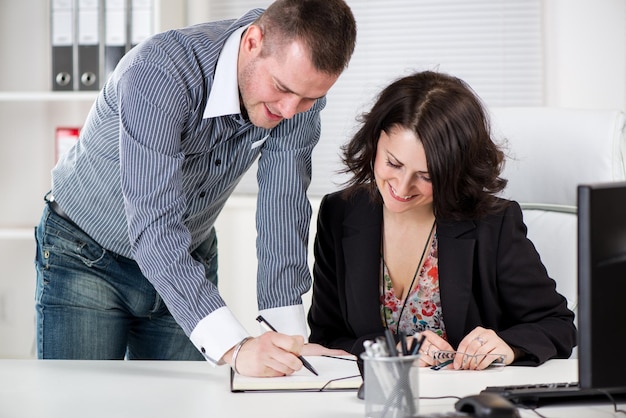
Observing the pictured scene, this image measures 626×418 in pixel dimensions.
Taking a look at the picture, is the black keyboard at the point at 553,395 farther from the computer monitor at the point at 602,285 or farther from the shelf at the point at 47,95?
the shelf at the point at 47,95

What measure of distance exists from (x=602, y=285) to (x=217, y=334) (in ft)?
2.23

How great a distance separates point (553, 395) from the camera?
1.21 m

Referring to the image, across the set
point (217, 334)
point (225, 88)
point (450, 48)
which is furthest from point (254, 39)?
point (450, 48)

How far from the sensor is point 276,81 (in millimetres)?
1441

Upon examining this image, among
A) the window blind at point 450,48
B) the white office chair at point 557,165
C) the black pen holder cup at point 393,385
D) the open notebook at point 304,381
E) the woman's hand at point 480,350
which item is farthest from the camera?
the window blind at point 450,48

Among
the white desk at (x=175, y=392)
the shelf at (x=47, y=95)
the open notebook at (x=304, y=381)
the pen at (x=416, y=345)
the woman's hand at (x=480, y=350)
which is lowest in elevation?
the white desk at (x=175, y=392)

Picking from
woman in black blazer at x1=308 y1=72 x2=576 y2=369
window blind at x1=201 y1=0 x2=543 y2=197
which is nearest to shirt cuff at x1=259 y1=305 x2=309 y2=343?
woman in black blazer at x1=308 y1=72 x2=576 y2=369

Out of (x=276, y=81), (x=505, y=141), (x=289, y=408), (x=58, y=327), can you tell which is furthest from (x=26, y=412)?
(x=505, y=141)

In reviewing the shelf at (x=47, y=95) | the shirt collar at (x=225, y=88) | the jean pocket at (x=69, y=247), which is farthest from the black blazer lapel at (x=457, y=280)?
the shelf at (x=47, y=95)

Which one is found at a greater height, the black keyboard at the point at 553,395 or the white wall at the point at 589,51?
the white wall at the point at 589,51

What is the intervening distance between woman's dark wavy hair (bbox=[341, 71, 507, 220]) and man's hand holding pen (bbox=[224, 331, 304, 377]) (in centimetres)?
47

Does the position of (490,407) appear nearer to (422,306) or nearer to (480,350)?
(480,350)

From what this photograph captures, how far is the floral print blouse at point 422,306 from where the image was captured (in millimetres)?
1753

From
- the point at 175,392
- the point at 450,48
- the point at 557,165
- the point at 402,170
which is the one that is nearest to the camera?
the point at 175,392
